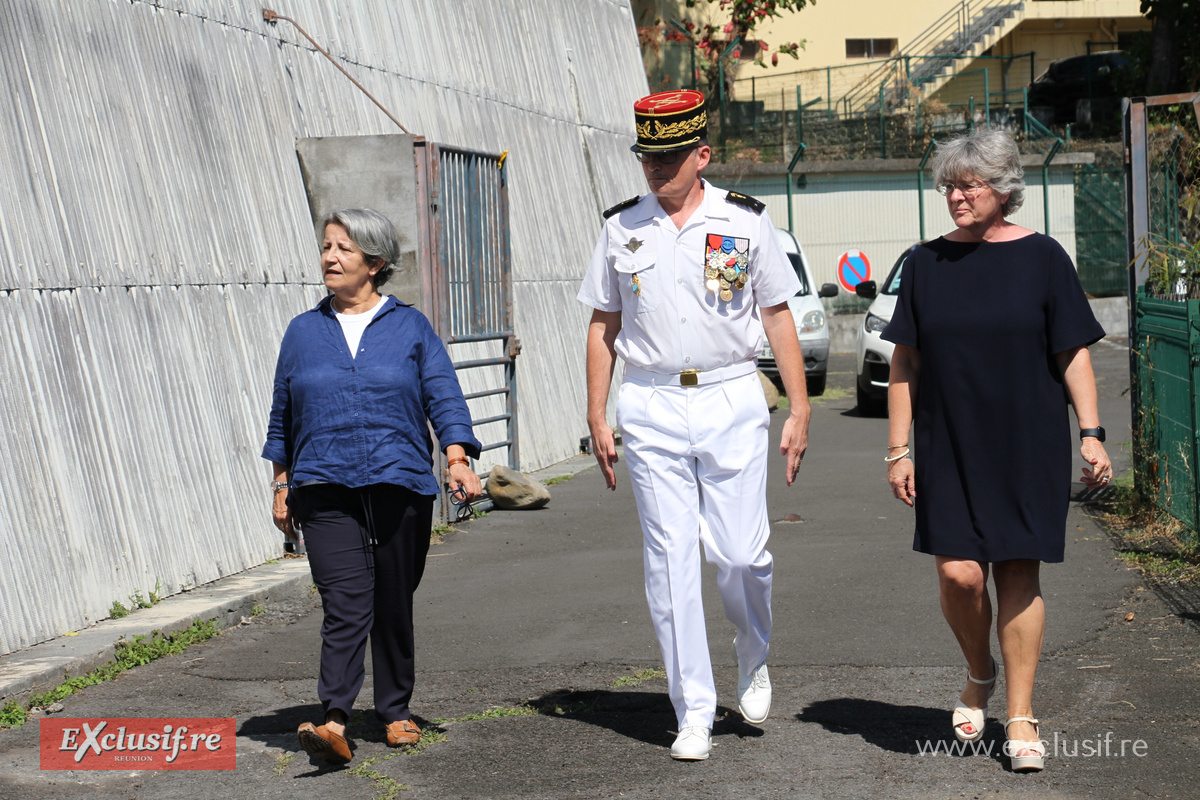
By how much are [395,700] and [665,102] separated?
7.62 ft

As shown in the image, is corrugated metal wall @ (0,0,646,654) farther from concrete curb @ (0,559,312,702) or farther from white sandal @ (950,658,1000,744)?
white sandal @ (950,658,1000,744)

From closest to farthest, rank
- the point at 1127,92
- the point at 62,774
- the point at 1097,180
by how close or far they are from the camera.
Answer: the point at 62,774 < the point at 1097,180 < the point at 1127,92

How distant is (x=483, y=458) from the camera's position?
39.7ft

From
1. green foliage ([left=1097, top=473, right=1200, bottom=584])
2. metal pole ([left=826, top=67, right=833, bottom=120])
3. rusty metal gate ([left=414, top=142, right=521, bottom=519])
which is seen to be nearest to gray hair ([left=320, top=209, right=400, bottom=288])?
green foliage ([left=1097, top=473, right=1200, bottom=584])

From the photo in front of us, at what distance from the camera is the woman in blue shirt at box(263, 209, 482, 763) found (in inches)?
202

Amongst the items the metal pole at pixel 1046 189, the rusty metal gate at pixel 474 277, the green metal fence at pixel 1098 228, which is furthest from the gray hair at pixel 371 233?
the green metal fence at pixel 1098 228

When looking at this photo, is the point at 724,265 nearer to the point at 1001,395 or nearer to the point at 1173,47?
the point at 1001,395

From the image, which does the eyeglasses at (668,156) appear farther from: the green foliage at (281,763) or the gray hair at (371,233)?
the green foliage at (281,763)

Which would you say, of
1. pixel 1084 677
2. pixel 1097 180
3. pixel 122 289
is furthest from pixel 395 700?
pixel 1097 180

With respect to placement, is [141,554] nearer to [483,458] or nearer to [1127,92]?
[483,458]

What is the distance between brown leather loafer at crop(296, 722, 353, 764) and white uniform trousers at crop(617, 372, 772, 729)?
1.13 m

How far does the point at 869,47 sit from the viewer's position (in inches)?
1737

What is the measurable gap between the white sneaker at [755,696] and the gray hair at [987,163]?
72.1 inches

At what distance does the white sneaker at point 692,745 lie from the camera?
16.4ft
